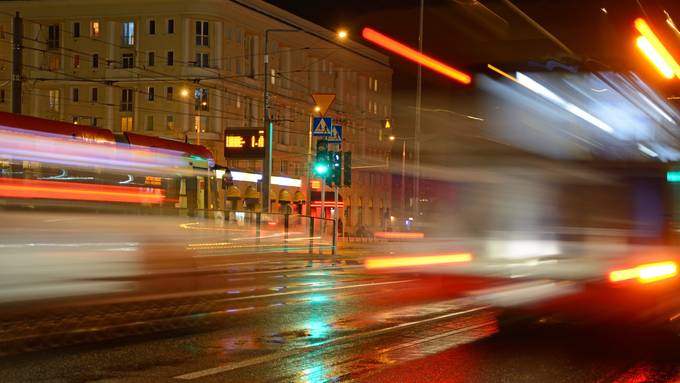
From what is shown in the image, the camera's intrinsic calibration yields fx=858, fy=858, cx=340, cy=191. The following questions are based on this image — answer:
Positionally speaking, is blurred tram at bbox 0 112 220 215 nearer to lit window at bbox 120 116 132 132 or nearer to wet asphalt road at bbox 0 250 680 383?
wet asphalt road at bbox 0 250 680 383

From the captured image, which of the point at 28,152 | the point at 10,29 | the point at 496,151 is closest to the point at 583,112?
the point at 496,151

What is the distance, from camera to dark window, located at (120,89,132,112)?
224ft

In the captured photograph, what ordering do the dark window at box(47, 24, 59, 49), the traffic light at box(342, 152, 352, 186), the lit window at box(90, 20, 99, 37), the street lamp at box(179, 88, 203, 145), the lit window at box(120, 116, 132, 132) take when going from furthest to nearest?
the dark window at box(47, 24, 59, 49) → the lit window at box(90, 20, 99, 37) → the lit window at box(120, 116, 132, 132) → the street lamp at box(179, 88, 203, 145) → the traffic light at box(342, 152, 352, 186)

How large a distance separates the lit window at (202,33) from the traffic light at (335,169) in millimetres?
42266

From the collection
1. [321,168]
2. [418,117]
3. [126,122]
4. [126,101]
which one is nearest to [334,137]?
[321,168]

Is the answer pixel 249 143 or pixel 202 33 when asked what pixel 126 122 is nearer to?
pixel 202 33

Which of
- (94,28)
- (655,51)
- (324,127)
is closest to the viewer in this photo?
(655,51)

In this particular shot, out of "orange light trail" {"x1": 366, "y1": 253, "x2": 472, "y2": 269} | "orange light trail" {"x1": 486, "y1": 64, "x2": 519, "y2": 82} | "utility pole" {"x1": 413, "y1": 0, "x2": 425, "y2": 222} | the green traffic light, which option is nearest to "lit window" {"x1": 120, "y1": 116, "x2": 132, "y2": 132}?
the green traffic light

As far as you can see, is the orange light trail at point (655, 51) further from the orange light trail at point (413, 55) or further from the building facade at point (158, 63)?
the building facade at point (158, 63)

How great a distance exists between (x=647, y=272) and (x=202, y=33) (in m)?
56.4

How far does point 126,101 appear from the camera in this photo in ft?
224

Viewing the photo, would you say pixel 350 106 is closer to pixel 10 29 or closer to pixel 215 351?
pixel 10 29

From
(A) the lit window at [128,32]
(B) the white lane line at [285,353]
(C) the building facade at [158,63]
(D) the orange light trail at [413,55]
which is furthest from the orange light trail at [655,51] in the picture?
(A) the lit window at [128,32]

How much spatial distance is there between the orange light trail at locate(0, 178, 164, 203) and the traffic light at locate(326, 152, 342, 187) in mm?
13105
